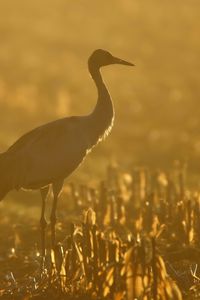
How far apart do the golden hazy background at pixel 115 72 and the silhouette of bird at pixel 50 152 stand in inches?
248

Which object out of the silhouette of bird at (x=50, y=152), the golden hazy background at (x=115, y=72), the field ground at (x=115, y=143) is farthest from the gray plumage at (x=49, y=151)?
the golden hazy background at (x=115, y=72)

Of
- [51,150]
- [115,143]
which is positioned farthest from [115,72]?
[51,150]

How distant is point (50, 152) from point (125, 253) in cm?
340

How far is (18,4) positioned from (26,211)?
2749cm

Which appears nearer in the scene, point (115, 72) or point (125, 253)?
point (125, 253)

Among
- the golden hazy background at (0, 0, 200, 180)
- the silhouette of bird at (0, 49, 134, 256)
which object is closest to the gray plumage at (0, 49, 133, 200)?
the silhouette of bird at (0, 49, 134, 256)

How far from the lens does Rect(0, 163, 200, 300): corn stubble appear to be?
32.3 ft

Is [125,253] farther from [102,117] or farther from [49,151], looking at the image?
[102,117]

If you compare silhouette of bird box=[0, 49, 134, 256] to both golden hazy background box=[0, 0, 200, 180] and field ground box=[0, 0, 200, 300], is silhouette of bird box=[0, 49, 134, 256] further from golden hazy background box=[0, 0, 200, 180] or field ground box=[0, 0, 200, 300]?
golden hazy background box=[0, 0, 200, 180]

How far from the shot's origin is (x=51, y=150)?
13.3 metres

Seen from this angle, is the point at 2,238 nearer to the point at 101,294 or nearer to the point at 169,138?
the point at 101,294

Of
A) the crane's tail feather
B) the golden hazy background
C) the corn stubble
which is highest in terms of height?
the golden hazy background

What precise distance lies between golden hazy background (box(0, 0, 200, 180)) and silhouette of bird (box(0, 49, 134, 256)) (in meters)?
6.29

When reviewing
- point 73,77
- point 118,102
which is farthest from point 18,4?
point 118,102
